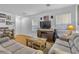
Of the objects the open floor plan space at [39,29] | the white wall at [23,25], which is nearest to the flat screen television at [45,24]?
the open floor plan space at [39,29]

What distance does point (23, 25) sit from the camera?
1729 millimetres

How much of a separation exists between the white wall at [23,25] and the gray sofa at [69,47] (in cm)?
46

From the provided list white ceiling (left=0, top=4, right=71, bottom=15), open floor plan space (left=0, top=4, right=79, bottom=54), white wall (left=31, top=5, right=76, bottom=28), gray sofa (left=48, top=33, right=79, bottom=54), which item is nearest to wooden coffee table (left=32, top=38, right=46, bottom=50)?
open floor plan space (left=0, top=4, right=79, bottom=54)

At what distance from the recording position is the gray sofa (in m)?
1.64

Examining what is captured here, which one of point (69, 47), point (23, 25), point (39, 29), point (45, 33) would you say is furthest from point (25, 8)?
point (69, 47)

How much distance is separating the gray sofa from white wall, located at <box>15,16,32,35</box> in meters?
0.46

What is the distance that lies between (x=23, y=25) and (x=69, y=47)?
759mm

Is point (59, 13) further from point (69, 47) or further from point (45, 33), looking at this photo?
point (69, 47)

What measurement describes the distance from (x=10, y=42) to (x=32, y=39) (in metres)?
0.33

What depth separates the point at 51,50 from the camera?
5.40ft
